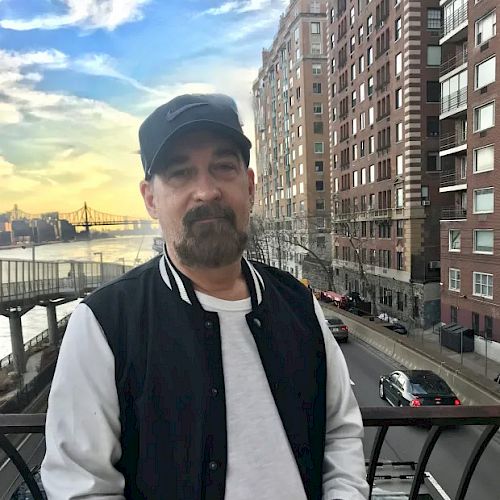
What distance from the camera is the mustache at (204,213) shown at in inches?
22.6

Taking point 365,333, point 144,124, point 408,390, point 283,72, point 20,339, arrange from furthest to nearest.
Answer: point 283,72, point 20,339, point 365,333, point 408,390, point 144,124

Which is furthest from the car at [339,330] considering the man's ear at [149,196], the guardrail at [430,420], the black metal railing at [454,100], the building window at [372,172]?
the man's ear at [149,196]

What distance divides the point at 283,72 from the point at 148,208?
2178cm

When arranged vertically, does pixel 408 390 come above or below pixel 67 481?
below

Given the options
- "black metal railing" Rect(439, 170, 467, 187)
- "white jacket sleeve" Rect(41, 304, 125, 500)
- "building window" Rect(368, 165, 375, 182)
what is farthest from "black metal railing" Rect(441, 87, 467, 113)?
"white jacket sleeve" Rect(41, 304, 125, 500)

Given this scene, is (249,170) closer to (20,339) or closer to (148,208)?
(148,208)

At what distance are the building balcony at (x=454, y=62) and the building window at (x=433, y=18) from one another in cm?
228

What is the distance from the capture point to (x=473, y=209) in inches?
388

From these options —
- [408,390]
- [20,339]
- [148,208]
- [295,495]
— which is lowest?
[20,339]

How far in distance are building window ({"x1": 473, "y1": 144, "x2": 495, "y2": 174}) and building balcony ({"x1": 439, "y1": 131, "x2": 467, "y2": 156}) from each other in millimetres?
532

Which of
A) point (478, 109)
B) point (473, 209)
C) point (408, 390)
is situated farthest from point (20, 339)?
point (478, 109)

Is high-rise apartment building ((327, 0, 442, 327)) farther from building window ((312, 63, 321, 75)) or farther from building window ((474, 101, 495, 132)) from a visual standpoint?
building window ((312, 63, 321, 75))

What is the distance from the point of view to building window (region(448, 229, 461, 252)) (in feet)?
34.5

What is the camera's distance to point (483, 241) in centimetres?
961
